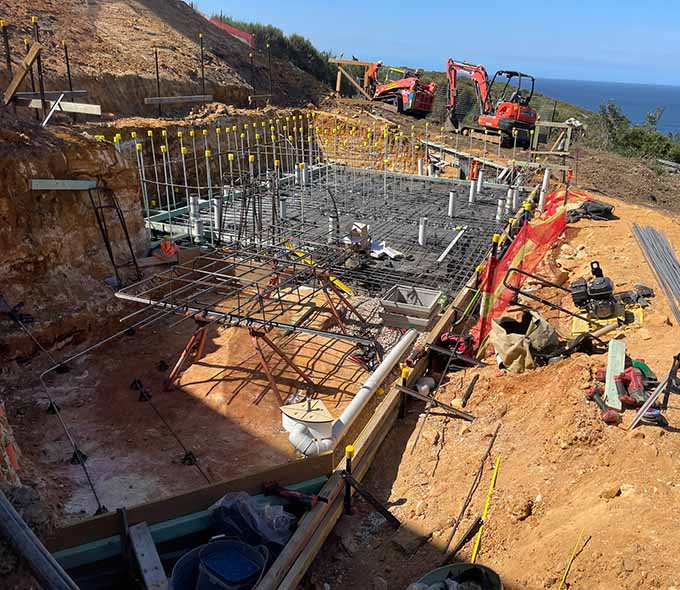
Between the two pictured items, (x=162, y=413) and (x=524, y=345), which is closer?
(x=524, y=345)

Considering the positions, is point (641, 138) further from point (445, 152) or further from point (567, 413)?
point (567, 413)

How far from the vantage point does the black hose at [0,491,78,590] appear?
105 inches

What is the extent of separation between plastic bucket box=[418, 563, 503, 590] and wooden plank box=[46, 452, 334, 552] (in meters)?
1.62

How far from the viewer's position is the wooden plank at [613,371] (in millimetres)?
5292

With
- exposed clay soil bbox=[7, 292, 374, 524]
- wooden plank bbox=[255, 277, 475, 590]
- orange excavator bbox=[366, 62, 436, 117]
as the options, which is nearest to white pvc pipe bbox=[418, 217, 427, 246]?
exposed clay soil bbox=[7, 292, 374, 524]

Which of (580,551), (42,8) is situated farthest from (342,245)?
(42,8)

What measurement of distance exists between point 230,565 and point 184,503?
0.81m

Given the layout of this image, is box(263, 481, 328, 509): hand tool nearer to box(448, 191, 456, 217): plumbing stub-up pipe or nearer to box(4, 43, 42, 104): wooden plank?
box(4, 43, 42, 104): wooden plank

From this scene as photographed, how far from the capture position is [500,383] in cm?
659

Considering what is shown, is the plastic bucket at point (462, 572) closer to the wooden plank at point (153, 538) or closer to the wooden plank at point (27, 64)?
the wooden plank at point (153, 538)

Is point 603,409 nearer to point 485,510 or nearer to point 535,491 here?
point 535,491

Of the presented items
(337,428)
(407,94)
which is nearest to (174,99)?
(407,94)

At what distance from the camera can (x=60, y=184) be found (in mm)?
8867

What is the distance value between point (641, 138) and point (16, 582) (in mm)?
30356
